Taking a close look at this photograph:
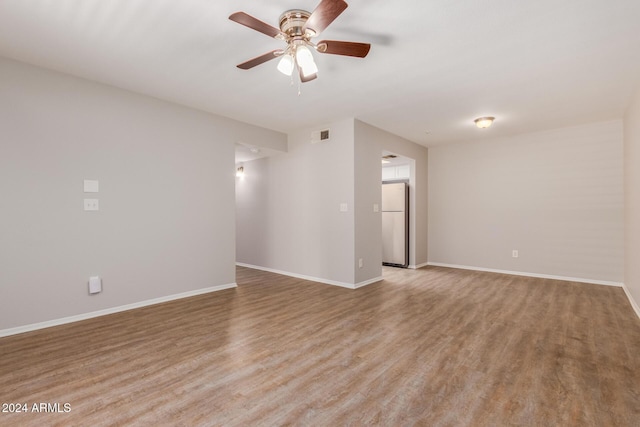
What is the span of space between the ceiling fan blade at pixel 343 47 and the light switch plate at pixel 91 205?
280 centimetres

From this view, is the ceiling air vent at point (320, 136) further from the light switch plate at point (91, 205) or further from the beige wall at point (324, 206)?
the light switch plate at point (91, 205)

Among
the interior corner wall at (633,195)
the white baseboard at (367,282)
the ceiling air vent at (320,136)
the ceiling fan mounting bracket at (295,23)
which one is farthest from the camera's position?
the ceiling air vent at (320,136)

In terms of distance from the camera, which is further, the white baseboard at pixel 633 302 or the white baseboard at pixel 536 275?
the white baseboard at pixel 536 275

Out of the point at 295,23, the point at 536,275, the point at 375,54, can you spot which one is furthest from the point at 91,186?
the point at 536,275

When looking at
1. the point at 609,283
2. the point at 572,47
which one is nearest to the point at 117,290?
the point at 572,47

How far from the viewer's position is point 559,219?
4.96 m

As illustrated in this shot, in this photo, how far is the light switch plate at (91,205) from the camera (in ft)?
10.4

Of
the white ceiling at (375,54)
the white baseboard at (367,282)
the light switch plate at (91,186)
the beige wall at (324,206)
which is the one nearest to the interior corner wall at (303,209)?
the beige wall at (324,206)

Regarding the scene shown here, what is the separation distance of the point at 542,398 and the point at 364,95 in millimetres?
3150

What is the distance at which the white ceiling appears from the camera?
2.09m

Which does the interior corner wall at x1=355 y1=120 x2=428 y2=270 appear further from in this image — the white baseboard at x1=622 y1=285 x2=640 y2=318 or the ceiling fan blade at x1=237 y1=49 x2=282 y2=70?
the white baseboard at x1=622 y1=285 x2=640 y2=318

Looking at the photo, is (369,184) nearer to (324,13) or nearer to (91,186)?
(324,13)

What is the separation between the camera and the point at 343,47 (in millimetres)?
2184

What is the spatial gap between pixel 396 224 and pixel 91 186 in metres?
4.89
